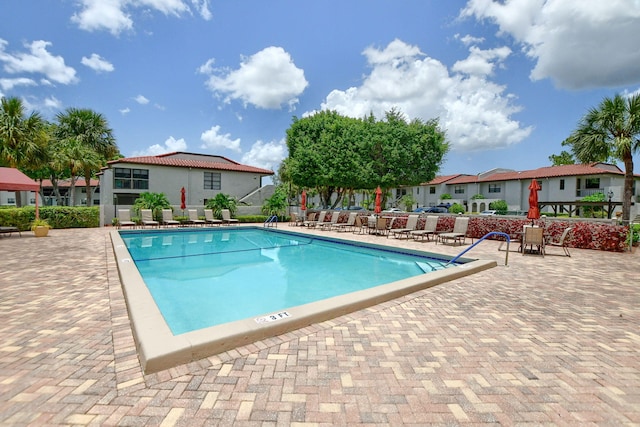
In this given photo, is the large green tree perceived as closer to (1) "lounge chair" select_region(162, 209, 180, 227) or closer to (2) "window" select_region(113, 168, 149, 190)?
(1) "lounge chair" select_region(162, 209, 180, 227)

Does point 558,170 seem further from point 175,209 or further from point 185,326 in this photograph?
point 185,326

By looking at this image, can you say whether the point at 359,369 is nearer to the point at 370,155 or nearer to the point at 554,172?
the point at 370,155

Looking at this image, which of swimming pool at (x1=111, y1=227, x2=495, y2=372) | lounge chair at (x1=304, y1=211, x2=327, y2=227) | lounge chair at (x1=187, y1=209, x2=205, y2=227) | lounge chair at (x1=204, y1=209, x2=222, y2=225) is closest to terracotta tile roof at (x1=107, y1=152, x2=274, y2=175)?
lounge chair at (x1=187, y1=209, x2=205, y2=227)

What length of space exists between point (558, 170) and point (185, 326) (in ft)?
143

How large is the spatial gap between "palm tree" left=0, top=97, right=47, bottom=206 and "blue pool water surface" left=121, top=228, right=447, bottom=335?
948 cm

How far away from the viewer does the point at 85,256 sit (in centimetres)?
915

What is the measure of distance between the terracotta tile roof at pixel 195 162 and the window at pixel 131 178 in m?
0.76

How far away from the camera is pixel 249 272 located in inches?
367

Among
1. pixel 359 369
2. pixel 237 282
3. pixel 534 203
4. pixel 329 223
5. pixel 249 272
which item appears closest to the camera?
pixel 359 369

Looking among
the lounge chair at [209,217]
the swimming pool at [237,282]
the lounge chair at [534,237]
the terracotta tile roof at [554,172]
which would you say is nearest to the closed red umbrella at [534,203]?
the lounge chair at [534,237]

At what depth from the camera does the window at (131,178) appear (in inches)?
982

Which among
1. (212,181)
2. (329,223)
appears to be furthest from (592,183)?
(212,181)

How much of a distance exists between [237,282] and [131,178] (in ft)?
72.8

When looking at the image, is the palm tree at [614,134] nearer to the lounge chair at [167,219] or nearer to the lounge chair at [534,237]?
the lounge chair at [534,237]
